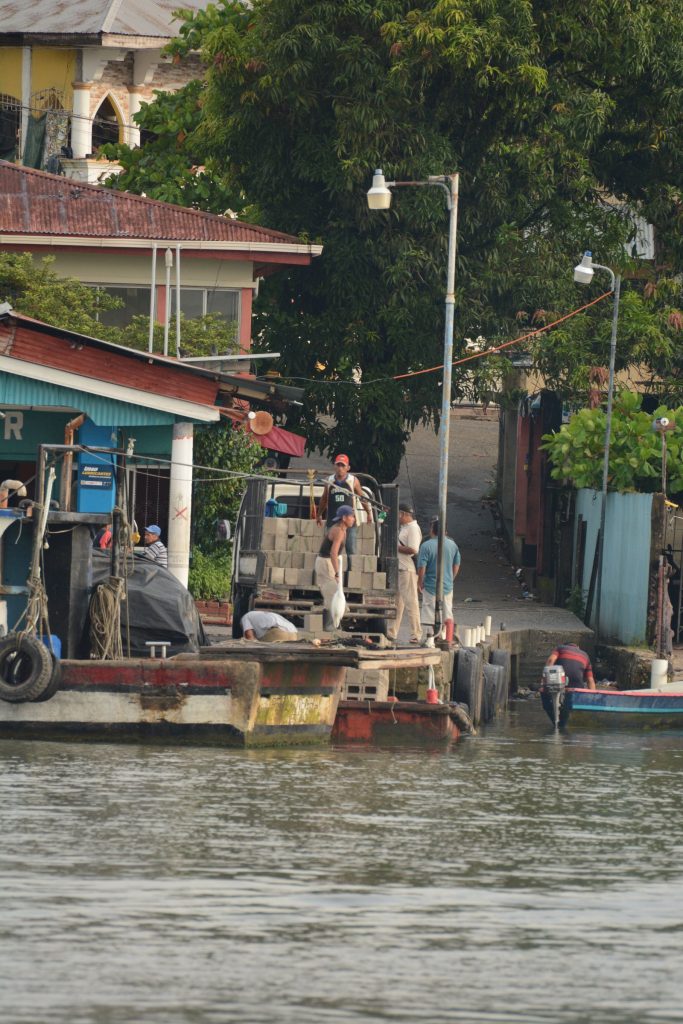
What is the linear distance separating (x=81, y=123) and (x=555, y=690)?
31494mm

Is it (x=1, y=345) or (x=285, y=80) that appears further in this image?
(x=285, y=80)

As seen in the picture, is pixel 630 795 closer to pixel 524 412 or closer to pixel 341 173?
pixel 341 173

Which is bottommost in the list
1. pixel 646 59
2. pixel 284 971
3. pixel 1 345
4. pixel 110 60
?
pixel 284 971

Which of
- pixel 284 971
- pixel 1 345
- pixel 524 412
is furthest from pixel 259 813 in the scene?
pixel 524 412

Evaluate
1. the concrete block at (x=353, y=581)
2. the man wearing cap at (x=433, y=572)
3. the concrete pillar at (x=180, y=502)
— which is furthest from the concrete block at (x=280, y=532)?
the man wearing cap at (x=433, y=572)

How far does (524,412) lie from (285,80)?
410 inches

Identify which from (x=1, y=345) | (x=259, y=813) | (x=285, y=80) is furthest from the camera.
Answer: (x=285, y=80)

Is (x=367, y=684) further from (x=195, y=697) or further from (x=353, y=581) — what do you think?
(x=195, y=697)

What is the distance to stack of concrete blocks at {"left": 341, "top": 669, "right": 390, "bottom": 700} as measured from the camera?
24.0m

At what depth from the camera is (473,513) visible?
47500 millimetres

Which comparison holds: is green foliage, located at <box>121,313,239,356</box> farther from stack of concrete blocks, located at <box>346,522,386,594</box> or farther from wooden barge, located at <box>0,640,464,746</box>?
wooden barge, located at <box>0,640,464,746</box>

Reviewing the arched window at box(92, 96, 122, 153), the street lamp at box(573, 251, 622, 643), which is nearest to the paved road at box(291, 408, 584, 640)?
the street lamp at box(573, 251, 622, 643)

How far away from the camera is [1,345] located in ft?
87.3

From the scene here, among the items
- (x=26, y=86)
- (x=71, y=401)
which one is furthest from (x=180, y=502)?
(x=26, y=86)
